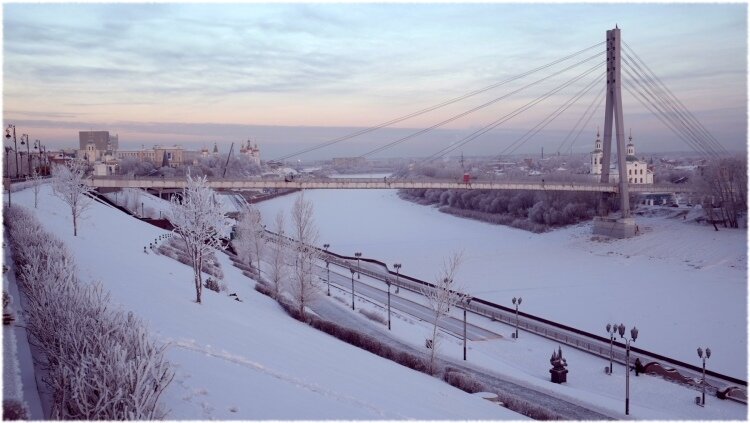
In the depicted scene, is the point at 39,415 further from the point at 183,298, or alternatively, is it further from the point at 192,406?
the point at 183,298

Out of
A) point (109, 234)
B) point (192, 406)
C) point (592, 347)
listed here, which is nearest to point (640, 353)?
point (592, 347)

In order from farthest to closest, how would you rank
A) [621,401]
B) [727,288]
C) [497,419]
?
[727,288] → [621,401] → [497,419]

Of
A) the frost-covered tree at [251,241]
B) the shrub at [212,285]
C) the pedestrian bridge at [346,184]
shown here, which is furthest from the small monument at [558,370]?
the pedestrian bridge at [346,184]

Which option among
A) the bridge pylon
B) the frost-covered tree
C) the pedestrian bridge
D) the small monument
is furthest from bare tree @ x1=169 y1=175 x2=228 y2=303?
the bridge pylon

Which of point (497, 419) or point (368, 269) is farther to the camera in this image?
point (368, 269)

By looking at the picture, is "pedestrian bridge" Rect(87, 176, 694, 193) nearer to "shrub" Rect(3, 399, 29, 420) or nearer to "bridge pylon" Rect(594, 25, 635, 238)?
"bridge pylon" Rect(594, 25, 635, 238)

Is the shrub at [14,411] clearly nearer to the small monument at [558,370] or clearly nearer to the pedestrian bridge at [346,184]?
the small monument at [558,370]

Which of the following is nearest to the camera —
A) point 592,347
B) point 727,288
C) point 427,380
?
point 427,380
